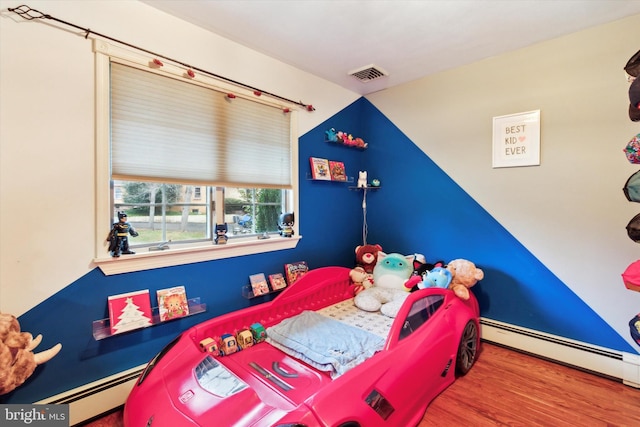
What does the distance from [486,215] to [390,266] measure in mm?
950

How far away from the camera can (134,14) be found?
1.72 metres

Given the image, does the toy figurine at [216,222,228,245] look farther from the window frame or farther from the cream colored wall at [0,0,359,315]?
the cream colored wall at [0,0,359,315]

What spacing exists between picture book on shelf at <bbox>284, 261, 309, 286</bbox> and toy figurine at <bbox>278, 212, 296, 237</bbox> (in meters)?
0.28

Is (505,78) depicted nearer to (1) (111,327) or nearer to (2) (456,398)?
(2) (456,398)

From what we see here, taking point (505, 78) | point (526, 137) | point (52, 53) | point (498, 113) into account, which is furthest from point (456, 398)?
point (52, 53)

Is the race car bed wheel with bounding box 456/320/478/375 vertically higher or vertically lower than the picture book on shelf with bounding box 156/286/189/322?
lower

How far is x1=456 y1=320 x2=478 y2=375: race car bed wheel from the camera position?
6.61 feet

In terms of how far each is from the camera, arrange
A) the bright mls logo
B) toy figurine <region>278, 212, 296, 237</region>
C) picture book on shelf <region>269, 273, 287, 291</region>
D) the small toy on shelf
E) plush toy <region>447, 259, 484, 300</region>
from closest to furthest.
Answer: the bright mls logo < plush toy <region>447, 259, 484, 300</region> < picture book on shelf <region>269, 273, 287, 291</region> < toy figurine <region>278, 212, 296, 237</region> < the small toy on shelf

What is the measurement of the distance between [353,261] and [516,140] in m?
1.93

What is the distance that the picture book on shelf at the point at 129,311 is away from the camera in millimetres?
1648

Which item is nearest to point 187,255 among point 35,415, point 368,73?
point 35,415

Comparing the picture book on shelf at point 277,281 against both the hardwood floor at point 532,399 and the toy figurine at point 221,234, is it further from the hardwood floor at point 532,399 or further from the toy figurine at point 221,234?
the hardwood floor at point 532,399

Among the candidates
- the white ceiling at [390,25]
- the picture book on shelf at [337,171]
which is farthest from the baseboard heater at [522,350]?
the white ceiling at [390,25]

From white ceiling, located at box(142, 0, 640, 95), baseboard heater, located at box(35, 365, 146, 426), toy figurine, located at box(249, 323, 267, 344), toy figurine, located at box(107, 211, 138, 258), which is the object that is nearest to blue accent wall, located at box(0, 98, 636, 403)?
baseboard heater, located at box(35, 365, 146, 426)
